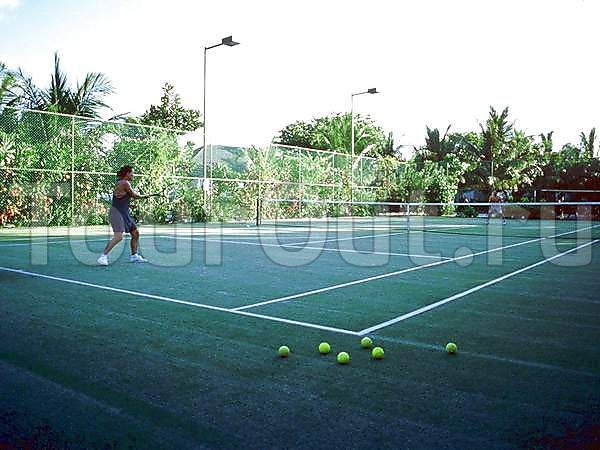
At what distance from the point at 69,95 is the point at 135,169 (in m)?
8.15

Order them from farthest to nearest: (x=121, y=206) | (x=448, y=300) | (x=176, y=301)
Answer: (x=121, y=206), (x=448, y=300), (x=176, y=301)

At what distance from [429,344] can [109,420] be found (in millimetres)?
2528

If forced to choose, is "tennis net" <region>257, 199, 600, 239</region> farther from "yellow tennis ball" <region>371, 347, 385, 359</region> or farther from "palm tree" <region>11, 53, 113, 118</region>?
"yellow tennis ball" <region>371, 347, 385, 359</region>

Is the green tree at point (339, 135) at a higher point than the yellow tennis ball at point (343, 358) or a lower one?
higher

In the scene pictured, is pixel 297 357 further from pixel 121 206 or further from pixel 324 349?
pixel 121 206

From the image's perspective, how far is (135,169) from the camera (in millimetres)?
19969

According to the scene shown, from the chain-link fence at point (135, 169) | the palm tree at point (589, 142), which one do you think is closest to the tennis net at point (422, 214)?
the chain-link fence at point (135, 169)

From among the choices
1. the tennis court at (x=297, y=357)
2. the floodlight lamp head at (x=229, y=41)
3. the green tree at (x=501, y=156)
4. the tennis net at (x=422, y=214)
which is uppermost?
the floodlight lamp head at (x=229, y=41)

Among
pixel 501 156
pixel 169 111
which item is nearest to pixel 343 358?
pixel 501 156

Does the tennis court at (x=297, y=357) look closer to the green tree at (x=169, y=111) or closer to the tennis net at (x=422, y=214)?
the tennis net at (x=422, y=214)

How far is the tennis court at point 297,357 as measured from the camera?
290 centimetres

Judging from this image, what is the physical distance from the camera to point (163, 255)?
1056 cm

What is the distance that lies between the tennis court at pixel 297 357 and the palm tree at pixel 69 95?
1882 cm

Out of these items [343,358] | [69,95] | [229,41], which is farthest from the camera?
[69,95]
